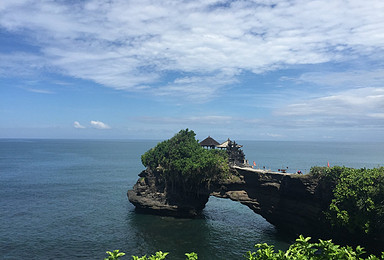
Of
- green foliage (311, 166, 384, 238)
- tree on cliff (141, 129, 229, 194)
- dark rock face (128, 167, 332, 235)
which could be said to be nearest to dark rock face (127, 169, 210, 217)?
dark rock face (128, 167, 332, 235)

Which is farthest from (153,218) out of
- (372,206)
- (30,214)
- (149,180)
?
(372,206)

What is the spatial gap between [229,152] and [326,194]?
18098 millimetres

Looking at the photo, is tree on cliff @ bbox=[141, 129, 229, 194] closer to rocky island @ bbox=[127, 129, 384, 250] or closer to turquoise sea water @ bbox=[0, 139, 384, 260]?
rocky island @ bbox=[127, 129, 384, 250]

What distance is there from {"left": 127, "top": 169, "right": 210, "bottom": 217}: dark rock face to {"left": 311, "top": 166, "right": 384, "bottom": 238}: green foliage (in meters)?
17.8

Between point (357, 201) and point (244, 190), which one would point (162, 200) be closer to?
point (244, 190)

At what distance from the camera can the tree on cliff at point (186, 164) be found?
40.2m

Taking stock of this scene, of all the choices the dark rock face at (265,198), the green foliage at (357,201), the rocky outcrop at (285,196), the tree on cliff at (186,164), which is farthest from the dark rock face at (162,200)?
the green foliage at (357,201)

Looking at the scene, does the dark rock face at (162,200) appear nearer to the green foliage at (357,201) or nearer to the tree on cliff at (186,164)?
the tree on cliff at (186,164)

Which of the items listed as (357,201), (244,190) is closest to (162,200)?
(244,190)

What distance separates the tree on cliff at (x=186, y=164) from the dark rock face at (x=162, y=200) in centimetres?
133

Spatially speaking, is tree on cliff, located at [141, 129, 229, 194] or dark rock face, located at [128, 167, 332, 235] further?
tree on cliff, located at [141, 129, 229, 194]

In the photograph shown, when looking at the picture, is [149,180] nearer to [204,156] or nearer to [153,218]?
[153,218]

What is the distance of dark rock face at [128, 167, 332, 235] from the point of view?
33125 millimetres

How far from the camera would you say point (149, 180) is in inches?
1850
